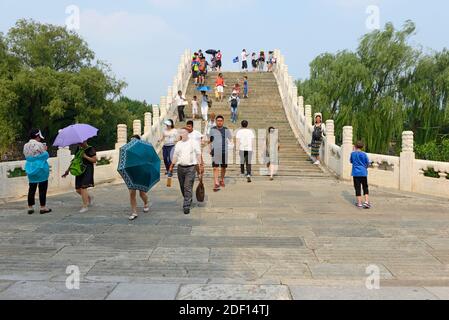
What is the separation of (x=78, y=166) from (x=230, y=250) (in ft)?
12.0

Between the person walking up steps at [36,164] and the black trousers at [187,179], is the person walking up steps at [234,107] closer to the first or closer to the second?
the black trousers at [187,179]

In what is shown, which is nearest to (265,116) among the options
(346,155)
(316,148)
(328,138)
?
(328,138)

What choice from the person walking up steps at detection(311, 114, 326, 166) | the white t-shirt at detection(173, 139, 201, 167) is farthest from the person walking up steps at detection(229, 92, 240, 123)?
the white t-shirt at detection(173, 139, 201, 167)

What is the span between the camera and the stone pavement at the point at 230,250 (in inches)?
154

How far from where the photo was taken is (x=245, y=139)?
10.6 metres

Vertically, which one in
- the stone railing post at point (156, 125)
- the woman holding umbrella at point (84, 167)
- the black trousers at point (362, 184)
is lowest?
the black trousers at point (362, 184)

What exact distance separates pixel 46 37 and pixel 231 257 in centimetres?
3108

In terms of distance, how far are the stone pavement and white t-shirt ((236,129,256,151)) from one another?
7.42ft

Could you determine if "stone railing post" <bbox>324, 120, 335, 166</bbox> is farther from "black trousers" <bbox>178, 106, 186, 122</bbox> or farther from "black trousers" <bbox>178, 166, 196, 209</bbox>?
"black trousers" <bbox>178, 166, 196, 209</bbox>

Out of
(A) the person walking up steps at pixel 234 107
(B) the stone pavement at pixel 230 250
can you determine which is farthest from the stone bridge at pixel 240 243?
(A) the person walking up steps at pixel 234 107

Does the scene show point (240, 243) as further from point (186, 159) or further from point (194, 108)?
point (194, 108)

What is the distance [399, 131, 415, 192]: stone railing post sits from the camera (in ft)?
35.9

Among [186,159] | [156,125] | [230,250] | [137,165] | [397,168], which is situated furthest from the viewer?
[156,125]

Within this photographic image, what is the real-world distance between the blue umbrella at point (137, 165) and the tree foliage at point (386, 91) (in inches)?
760
